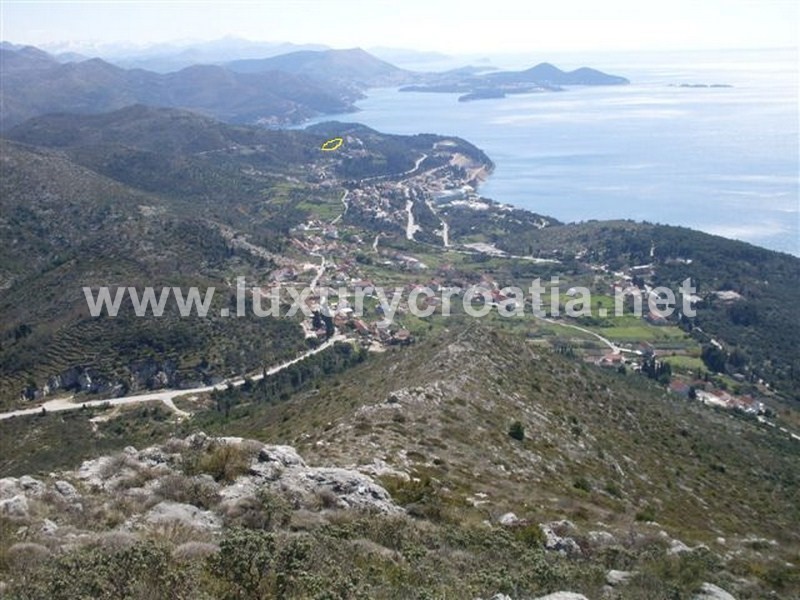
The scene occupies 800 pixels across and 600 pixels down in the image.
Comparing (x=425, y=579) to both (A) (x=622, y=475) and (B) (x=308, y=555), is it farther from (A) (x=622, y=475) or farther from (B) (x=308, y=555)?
(A) (x=622, y=475)

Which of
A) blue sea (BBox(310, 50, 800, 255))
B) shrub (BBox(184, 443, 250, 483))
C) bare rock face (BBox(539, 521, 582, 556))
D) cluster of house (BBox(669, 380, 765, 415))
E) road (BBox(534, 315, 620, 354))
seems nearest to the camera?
bare rock face (BBox(539, 521, 582, 556))

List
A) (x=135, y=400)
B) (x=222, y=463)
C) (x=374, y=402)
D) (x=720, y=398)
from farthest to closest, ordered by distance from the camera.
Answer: (x=720, y=398) < (x=135, y=400) < (x=374, y=402) < (x=222, y=463)

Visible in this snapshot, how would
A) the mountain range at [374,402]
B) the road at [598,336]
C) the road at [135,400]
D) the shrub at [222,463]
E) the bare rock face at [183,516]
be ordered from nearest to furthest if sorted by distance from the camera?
1. the mountain range at [374,402]
2. the bare rock face at [183,516]
3. the shrub at [222,463]
4. the road at [135,400]
5. the road at [598,336]

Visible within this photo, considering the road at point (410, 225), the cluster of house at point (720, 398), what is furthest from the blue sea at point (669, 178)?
the cluster of house at point (720, 398)

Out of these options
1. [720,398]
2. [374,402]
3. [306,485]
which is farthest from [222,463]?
[720,398]

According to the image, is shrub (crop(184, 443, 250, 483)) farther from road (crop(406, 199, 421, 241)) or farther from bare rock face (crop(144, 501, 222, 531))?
road (crop(406, 199, 421, 241))

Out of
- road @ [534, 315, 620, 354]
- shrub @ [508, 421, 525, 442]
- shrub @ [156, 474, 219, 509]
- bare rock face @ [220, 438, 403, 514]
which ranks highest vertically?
shrub @ [156, 474, 219, 509]

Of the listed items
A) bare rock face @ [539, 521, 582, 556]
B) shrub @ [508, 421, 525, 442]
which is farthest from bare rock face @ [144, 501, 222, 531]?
shrub @ [508, 421, 525, 442]

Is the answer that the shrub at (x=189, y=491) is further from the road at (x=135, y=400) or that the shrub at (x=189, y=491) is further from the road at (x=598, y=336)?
the road at (x=598, y=336)

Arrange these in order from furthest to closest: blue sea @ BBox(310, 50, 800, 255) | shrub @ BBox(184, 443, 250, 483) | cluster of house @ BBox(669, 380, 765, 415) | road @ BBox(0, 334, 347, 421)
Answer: blue sea @ BBox(310, 50, 800, 255) < cluster of house @ BBox(669, 380, 765, 415) < road @ BBox(0, 334, 347, 421) < shrub @ BBox(184, 443, 250, 483)

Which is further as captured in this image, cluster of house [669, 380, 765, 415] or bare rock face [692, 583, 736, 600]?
cluster of house [669, 380, 765, 415]

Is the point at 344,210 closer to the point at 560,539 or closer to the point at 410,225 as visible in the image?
the point at 410,225
